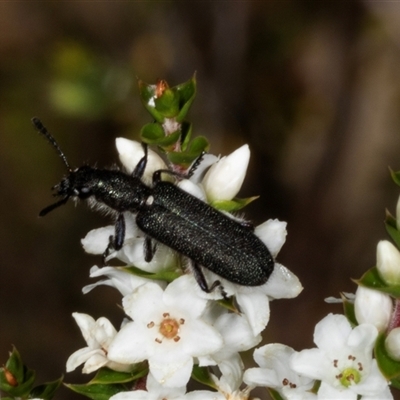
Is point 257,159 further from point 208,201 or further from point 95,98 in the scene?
point 208,201

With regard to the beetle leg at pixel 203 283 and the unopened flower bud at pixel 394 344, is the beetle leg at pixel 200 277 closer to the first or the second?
the beetle leg at pixel 203 283

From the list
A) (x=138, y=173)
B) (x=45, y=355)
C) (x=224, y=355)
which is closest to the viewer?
(x=224, y=355)

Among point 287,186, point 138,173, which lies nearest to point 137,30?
point 287,186

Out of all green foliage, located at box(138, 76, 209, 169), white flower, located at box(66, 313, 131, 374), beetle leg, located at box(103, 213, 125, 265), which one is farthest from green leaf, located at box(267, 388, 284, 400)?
green foliage, located at box(138, 76, 209, 169)

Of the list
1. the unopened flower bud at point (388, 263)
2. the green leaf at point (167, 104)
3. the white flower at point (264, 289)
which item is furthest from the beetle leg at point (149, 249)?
the unopened flower bud at point (388, 263)

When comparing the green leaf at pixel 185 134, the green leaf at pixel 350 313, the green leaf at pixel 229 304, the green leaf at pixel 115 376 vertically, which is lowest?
the green leaf at pixel 115 376
